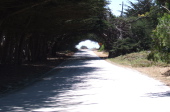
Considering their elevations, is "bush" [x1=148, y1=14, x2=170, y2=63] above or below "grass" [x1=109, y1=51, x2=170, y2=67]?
above

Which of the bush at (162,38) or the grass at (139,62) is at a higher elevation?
the bush at (162,38)

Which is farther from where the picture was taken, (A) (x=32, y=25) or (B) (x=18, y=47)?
(B) (x=18, y=47)

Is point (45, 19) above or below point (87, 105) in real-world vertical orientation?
above

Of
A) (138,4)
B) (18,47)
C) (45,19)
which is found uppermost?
(138,4)

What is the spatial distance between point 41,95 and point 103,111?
395 cm

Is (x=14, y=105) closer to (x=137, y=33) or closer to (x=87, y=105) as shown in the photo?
(x=87, y=105)

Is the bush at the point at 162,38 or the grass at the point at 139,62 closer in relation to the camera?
the bush at the point at 162,38

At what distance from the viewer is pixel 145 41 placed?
140 feet

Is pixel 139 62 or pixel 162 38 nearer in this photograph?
pixel 162 38

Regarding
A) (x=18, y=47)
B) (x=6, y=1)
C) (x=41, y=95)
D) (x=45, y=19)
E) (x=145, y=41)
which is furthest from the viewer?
(x=145, y=41)

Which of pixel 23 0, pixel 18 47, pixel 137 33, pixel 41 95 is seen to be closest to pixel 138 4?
pixel 137 33

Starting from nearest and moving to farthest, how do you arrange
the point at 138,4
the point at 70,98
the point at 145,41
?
the point at 70,98 < the point at 145,41 < the point at 138,4

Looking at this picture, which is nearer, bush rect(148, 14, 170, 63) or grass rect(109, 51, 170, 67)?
bush rect(148, 14, 170, 63)

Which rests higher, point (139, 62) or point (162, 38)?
point (162, 38)
